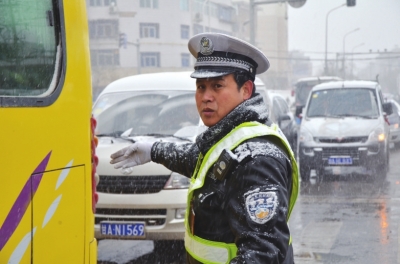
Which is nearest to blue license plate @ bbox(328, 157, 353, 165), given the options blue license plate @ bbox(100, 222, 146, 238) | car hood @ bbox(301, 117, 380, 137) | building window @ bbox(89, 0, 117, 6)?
car hood @ bbox(301, 117, 380, 137)

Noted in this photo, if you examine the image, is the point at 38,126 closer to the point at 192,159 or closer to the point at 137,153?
the point at 137,153

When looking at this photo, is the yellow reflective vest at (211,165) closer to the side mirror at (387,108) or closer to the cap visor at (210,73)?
the cap visor at (210,73)

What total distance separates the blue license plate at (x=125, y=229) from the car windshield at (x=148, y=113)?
141 cm

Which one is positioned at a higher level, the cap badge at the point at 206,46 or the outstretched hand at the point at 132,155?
the cap badge at the point at 206,46

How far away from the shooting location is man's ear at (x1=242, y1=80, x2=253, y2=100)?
104 inches

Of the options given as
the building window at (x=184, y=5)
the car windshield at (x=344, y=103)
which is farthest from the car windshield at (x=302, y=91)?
the building window at (x=184, y=5)

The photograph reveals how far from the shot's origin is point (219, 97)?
2.59m

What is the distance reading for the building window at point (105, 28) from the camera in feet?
201

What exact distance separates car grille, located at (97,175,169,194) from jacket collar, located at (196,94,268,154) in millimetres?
3933

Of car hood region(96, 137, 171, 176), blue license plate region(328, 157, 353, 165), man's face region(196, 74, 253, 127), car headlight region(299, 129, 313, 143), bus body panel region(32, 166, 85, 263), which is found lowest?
blue license plate region(328, 157, 353, 165)

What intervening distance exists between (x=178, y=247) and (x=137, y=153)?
4.18 m

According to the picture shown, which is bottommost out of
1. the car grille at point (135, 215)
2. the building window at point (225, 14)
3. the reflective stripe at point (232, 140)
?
the car grille at point (135, 215)

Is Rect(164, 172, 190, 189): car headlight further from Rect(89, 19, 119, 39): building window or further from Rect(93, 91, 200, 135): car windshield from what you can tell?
Rect(89, 19, 119, 39): building window

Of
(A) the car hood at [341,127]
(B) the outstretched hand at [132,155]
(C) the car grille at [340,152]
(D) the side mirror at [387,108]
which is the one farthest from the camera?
(D) the side mirror at [387,108]
